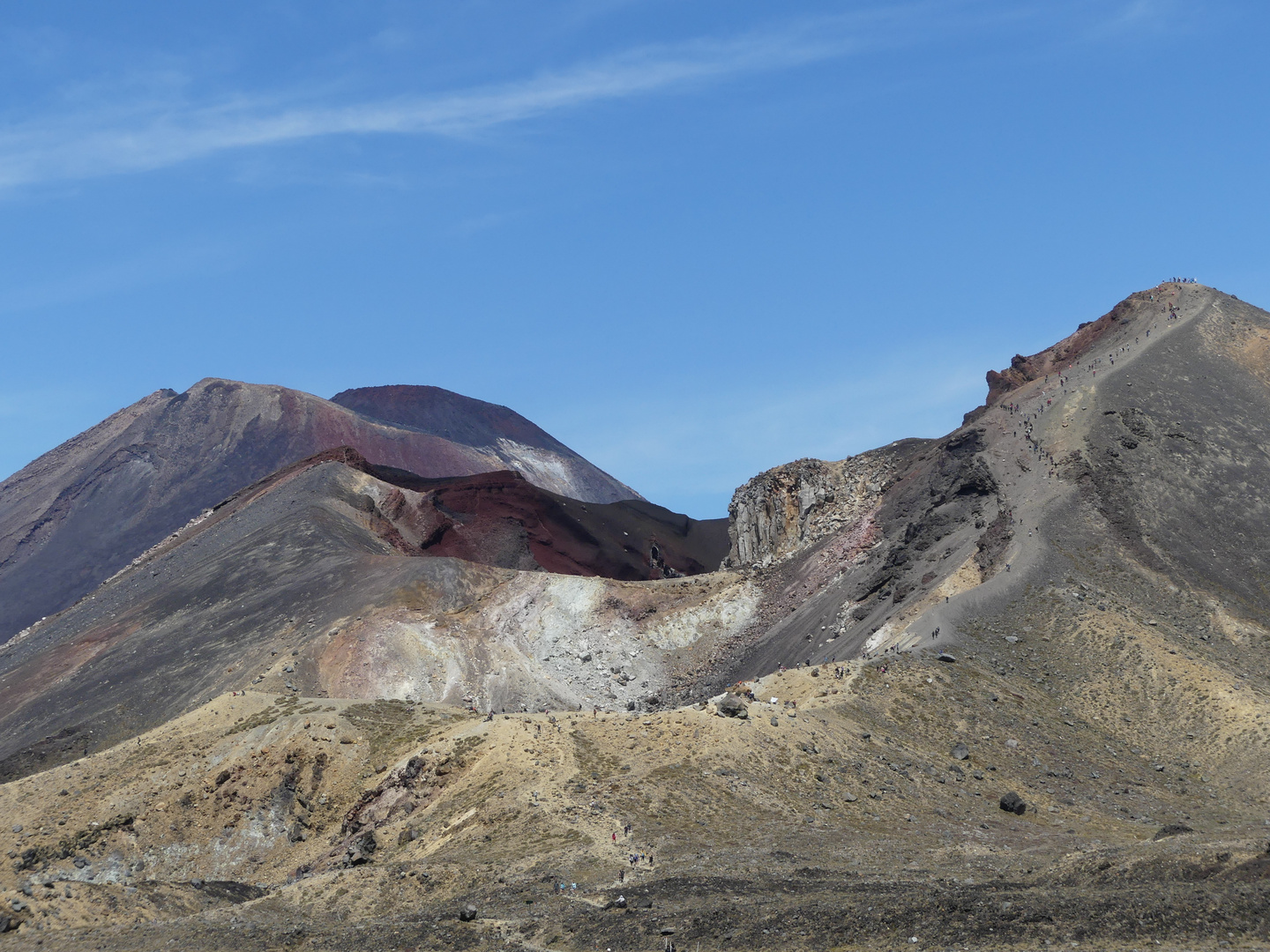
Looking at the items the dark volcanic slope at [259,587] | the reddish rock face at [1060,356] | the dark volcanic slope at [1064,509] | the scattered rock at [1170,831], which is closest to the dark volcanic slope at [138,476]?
the dark volcanic slope at [259,587]

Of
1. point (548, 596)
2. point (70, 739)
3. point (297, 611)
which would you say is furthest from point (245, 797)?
point (548, 596)

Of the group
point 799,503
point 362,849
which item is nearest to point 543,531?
point 799,503

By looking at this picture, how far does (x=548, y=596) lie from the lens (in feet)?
286

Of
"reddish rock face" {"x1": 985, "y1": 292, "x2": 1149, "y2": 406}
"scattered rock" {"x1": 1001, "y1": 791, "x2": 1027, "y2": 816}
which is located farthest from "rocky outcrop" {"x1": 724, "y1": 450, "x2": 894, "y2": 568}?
"scattered rock" {"x1": 1001, "y1": 791, "x2": 1027, "y2": 816}

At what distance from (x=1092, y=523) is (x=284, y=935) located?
47797 millimetres

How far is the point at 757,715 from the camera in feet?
157

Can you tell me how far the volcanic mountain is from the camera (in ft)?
114

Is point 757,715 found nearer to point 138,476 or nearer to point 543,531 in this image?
point 543,531

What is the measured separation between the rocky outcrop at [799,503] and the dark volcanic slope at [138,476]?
8058 cm

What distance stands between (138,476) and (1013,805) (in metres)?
154

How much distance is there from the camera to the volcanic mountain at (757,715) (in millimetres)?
34656

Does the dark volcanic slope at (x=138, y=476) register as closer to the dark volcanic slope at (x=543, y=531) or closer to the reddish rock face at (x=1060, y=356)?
the dark volcanic slope at (x=543, y=531)

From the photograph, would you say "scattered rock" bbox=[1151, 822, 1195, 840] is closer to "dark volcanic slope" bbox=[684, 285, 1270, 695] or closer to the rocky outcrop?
"dark volcanic slope" bbox=[684, 285, 1270, 695]

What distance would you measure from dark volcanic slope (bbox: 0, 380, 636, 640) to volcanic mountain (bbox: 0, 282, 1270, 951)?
59.7 metres
